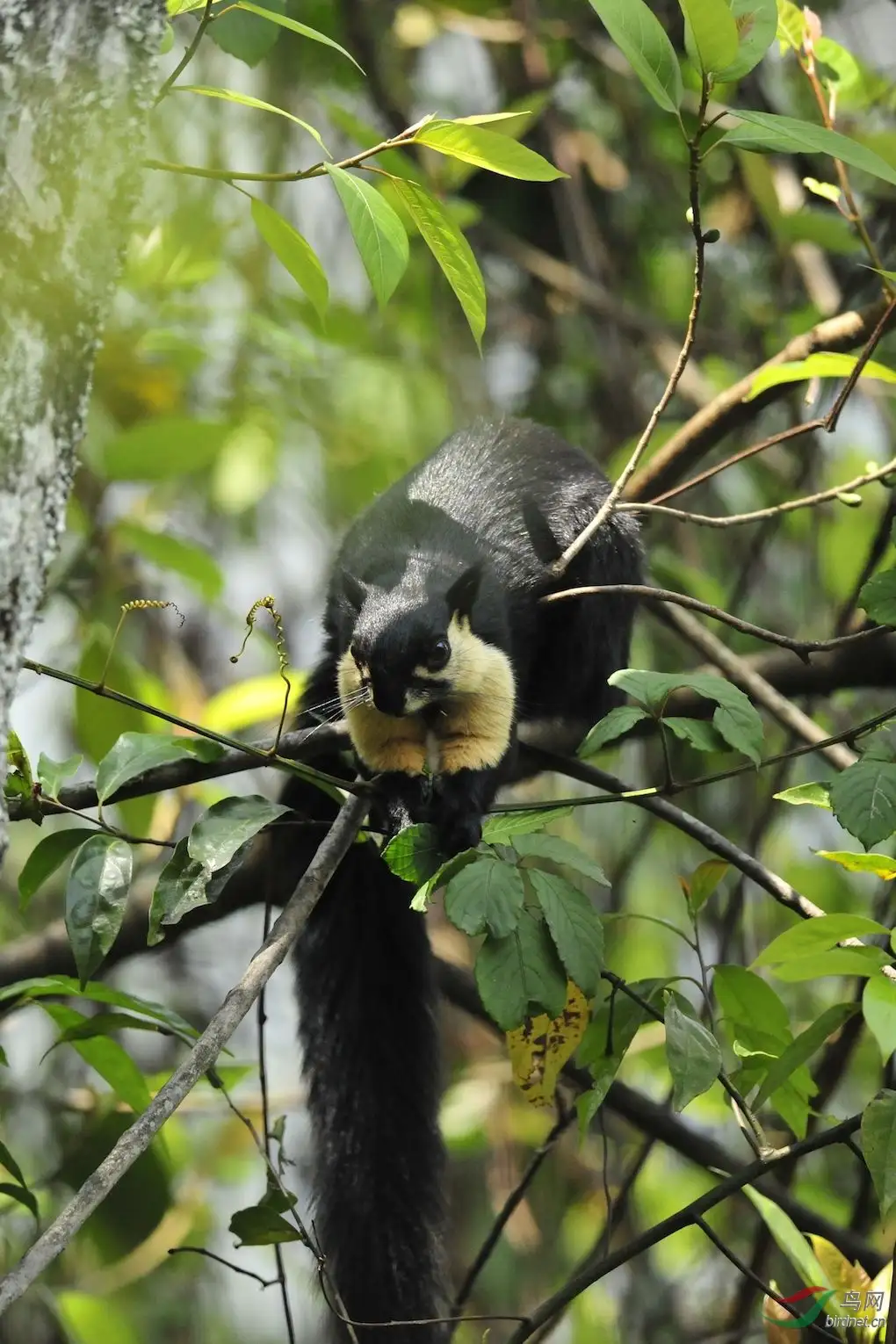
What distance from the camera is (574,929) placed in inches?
64.0

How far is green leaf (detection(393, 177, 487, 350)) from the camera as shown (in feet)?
5.67

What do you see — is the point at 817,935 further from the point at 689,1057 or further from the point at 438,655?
the point at 438,655

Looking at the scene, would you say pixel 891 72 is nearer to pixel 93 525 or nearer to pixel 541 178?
pixel 93 525

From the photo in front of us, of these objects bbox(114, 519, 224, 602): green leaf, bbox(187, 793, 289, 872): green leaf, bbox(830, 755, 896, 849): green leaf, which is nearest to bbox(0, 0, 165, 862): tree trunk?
bbox(187, 793, 289, 872): green leaf

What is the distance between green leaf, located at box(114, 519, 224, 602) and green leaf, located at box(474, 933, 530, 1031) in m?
1.55

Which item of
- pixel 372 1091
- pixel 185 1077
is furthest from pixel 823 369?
pixel 372 1091

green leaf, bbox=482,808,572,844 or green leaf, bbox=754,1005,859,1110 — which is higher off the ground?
green leaf, bbox=482,808,572,844

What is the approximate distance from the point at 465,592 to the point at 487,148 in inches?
36.7

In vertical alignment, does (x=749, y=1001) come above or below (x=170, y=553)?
below

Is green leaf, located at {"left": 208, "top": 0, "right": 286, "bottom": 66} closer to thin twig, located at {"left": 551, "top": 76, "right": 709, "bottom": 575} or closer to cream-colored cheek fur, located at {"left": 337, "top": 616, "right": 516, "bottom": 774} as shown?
thin twig, located at {"left": 551, "top": 76, "right": 709, "bottom": 575}

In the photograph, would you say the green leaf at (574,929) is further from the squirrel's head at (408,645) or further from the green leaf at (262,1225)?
the squirrel's head at (408,645)

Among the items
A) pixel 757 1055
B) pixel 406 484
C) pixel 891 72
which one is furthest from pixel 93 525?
pixel 891 72

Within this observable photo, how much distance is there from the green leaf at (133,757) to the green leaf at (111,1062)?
1.19 feet

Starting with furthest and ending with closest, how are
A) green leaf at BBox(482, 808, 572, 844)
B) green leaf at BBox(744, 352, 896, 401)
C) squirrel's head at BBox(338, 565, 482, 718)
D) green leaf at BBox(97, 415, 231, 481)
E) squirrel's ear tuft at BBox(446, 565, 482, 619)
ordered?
green leaf at BBox(97, 415, 231, 481), squirrel's ear tuft at BBox(446, 565, 482, 619), squirrel's head at BBox(338, 565, 482, 718), green leaf at BBox(744, 352, 896, 401), green leaf at BBox(482, 808, 572, 844)
